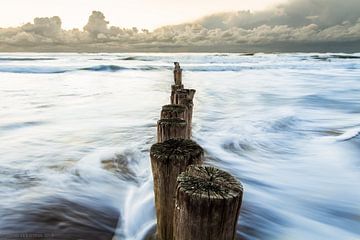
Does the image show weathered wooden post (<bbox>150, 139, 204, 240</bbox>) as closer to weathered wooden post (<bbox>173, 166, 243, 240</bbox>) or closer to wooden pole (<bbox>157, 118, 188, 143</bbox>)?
weathered wooden post (<bbox>173, 166, 243, 240</bbox>)

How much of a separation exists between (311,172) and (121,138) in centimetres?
399

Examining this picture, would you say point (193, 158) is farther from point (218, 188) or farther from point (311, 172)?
point (311, 172)

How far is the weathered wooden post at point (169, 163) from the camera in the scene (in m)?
2.13

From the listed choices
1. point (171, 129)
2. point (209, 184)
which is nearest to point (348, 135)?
point (171, 129)

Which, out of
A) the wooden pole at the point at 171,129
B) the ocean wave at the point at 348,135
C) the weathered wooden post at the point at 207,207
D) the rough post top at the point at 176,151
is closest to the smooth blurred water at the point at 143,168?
the ocean wave at the point at 348,135

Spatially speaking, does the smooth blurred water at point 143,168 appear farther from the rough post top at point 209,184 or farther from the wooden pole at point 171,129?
the rough post top at point 209,184

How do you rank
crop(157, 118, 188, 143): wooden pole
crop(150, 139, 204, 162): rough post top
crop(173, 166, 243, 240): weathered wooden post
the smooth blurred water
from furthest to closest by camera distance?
the smooth blurred water < crop(157, 118, 188, 143): wooden pole < crop(150, 139, 204, 162): rough post top < crop(173, 166, 243, 240): weathered wooden post

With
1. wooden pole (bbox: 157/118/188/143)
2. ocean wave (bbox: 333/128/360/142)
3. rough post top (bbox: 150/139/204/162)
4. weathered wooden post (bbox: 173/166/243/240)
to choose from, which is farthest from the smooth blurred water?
weathered wooden post (bbox: 173/166/243/240)

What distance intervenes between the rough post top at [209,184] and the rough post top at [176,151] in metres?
0.31

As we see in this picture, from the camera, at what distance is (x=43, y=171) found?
16.9 ft

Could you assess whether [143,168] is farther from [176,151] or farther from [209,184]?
[209,184]

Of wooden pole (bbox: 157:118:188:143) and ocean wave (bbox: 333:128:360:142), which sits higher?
wooden pole (bbox: 157:118:188:143)

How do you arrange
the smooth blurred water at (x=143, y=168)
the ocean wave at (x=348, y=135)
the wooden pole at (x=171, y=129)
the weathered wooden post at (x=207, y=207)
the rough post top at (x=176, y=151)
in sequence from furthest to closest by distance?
the ocean wave at (x=348, y=135) < the smooth blurred water at (x=143, y=168) < the wooden pole at (x=171, y=129) < the rough post top at (x=176, y=151) < the weathered wooden post at (x=207, y=207)

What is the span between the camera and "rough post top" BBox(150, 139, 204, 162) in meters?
2.12
